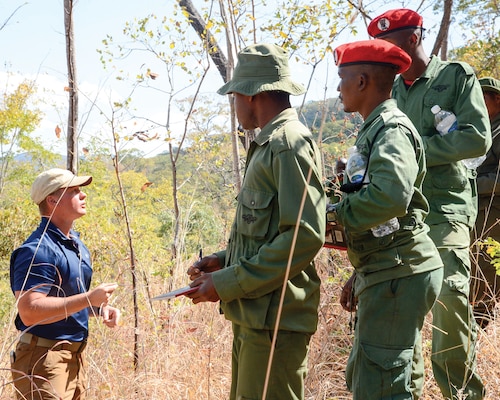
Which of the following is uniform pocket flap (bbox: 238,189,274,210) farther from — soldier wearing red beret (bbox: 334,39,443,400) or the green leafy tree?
Result: the green leafy tree

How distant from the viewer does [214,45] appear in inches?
250

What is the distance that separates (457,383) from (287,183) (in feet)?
4.81

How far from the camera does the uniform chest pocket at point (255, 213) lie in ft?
7.20

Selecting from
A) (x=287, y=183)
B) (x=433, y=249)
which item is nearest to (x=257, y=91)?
(x=287, y=183)

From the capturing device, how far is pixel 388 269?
89.0 inches

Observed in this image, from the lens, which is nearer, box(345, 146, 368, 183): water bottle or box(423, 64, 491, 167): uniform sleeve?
box(345, 146, 368, 183): water bottle

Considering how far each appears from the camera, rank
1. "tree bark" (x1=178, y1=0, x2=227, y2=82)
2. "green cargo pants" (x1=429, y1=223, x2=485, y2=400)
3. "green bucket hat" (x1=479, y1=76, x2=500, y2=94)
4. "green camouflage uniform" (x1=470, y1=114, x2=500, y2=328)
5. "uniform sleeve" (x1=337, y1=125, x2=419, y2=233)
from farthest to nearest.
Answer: "tree bark" (x1=178, y1=0, x2=227, y2=82)
"green bucket hat" (x1=479, y1=76, x2=500, y2=94)
"green camouflage uniform" (x1=470, y1=114, x2=500, y2=328)
"green cargo pants" (x1=429, y1=223, x2=485, y2=400)
"uniform sleeve" (x1=337, y1=125, x2=419, y2=233)

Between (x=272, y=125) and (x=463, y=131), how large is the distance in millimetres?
1134

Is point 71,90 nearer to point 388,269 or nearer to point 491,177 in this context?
point 388,269

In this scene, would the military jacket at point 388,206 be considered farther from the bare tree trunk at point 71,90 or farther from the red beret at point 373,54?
the bare tree trunk at point 71,90

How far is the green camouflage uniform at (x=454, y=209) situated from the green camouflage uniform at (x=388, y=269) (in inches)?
23.8

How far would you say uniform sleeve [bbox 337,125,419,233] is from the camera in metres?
2.09

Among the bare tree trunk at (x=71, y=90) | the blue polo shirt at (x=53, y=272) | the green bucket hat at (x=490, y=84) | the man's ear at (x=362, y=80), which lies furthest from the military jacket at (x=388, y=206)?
the bare tree trunk at (x=71, y=90)

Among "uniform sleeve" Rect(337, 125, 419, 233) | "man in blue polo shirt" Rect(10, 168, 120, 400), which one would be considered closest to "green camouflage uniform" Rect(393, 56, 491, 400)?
"uniform sleeve" Rect(337, 125, 419, 233)
